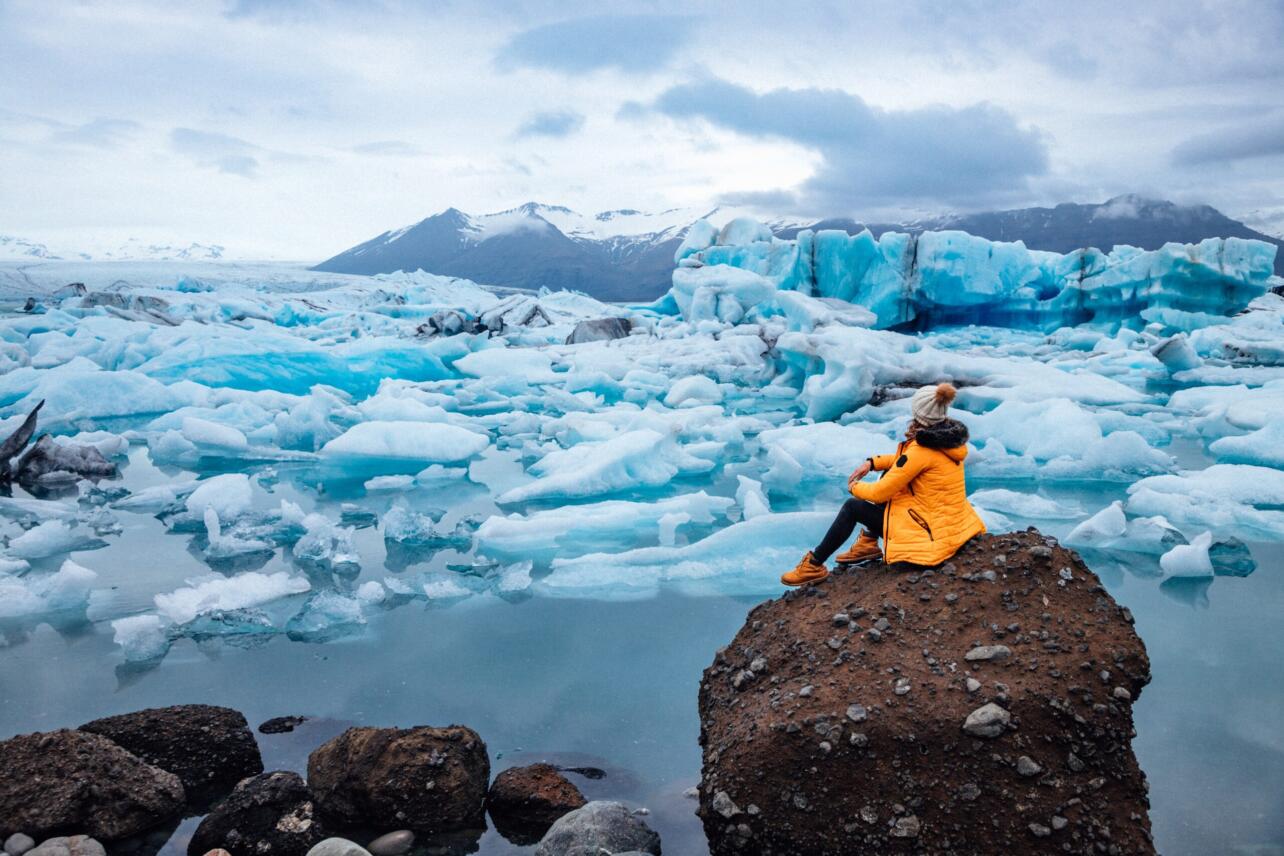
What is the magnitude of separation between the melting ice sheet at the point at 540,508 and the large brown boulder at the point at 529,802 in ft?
1.08

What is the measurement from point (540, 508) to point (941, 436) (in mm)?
3996

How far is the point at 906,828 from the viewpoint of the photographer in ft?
6.59

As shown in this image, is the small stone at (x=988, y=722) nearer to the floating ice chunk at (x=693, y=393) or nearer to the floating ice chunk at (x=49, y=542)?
the floating ice chunk at (x=49, y=542)

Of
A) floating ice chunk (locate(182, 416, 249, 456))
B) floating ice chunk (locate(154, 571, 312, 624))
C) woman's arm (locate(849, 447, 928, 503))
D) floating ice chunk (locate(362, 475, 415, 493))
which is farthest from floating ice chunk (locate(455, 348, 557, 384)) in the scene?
woman's arm (locate(849, 447, 928, 503))

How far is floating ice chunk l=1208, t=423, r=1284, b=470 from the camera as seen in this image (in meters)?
7.32

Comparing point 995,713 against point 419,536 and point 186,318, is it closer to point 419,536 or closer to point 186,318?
point 419,536

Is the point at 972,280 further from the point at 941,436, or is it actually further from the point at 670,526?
the point at 941,436

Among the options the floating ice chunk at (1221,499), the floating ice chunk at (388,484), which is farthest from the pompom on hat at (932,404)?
the floating ice chunk at (388,484)

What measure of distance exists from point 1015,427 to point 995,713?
661cm

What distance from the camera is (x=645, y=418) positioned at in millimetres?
8039

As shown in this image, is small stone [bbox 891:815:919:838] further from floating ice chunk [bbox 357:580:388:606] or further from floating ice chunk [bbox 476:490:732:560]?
floating ice chunk [bbox 476:490:732:560]

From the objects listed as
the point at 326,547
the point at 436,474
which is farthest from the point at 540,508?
the point at 326,547

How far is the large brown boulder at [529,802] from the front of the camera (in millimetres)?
2492

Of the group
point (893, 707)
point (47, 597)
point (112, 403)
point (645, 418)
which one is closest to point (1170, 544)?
point (893, 707)
